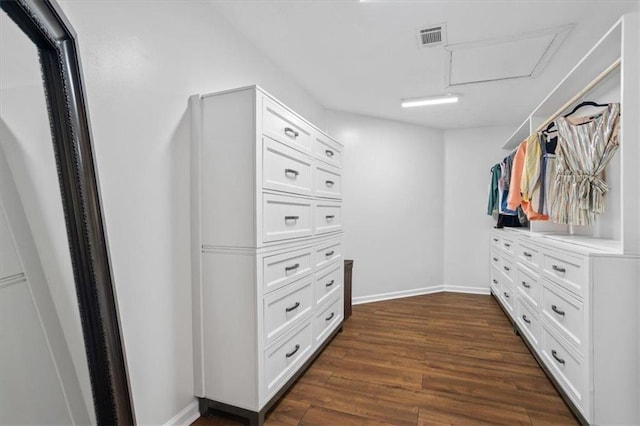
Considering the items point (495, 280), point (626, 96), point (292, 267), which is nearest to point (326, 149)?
point (292, 267)

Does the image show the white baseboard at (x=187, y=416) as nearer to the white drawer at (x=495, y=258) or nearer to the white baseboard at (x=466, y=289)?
the white drawer at (x=495, y=258)

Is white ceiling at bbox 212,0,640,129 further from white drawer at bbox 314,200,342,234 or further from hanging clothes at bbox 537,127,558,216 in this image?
white drawer at bbox 314,200,342,234

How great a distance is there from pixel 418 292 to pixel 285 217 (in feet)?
10.4

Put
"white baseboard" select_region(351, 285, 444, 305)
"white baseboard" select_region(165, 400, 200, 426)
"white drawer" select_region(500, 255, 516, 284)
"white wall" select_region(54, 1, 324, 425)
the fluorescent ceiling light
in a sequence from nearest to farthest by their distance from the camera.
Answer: "white wall" select_region(54, 1, 324, 425) < "white baseboard" select_region(165, 400, 200, 426) < "white drawer" select_region(500, 255, 516, 284) < the fluorescent ceiling light < "white baseboard" select_region(351, 285, 444, 305)

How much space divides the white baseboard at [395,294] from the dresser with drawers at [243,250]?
2112 millimetres

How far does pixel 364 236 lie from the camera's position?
4.00 metres

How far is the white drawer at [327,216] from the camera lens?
234cm

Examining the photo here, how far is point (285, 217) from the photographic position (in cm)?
185

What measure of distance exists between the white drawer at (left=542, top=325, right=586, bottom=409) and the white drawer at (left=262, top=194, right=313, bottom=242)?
5.51 feet

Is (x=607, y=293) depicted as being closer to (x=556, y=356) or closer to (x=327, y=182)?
(x=556, y=356)

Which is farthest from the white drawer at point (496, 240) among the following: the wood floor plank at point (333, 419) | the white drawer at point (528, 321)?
the wood floor plank at point (333, 419)

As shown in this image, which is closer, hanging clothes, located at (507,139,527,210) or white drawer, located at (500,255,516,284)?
hanging clothes, located at (507,139,527,210)

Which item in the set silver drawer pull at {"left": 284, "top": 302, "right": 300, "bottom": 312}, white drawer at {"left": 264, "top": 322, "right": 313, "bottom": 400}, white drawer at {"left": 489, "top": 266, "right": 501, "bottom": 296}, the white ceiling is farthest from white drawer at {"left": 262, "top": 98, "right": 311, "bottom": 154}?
white drawer at {"left": 489, "top": 266, "right": 501, "bottom": 296}

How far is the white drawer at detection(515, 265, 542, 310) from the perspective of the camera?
2.17 meters
